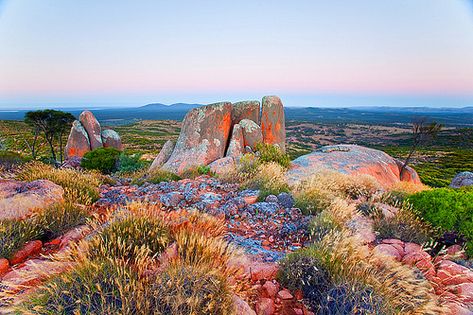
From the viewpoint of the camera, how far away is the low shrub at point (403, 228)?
17.5 feet

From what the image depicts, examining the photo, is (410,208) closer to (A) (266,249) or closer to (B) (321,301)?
(A) (266,249)

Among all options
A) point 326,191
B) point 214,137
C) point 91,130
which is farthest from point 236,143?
point 91,130

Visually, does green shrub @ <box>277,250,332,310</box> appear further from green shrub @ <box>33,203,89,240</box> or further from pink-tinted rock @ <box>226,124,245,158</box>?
pink-tinted rock @ <box>226,124,245,158</box>

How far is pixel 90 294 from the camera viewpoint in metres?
2.55

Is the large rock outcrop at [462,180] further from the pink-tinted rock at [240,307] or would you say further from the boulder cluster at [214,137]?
the pink-tinted rock at [240,307]

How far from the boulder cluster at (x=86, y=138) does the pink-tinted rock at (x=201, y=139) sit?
14.8m

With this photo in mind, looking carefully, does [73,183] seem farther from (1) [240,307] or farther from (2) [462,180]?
(2) [462,180]

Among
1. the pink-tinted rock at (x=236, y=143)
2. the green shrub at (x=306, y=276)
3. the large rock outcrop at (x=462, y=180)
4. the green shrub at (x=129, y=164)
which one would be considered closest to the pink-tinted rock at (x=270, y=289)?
the green shrub at (x=306, y=276)

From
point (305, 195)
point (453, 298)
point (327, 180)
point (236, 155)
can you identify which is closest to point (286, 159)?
point (236, 155)

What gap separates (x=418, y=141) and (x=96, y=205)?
1228 inches

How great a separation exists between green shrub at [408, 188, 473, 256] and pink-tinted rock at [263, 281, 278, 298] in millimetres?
4249

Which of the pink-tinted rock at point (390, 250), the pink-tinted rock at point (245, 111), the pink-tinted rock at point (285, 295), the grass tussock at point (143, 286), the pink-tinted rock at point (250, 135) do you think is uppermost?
the pink-tinted rock at point (245, 111)

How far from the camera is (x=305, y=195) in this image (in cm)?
685

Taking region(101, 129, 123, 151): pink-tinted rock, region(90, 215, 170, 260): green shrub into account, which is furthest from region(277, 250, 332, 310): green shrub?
region(101, 129, 123, 151): pink-tinted rock
